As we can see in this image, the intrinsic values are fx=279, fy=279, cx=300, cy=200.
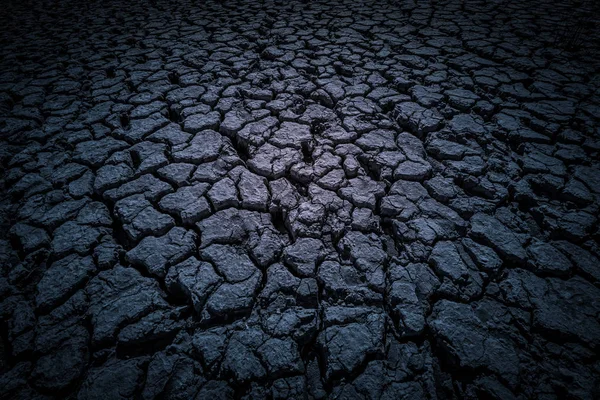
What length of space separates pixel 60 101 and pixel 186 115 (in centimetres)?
108

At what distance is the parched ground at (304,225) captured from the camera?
0.93 m

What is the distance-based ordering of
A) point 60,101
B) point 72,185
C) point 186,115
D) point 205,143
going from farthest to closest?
point 60,101 < point 186,115 < point 205,143 < point 72,185

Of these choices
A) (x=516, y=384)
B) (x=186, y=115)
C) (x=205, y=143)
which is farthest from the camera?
(x=186, y=115)

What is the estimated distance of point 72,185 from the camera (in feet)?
5.04

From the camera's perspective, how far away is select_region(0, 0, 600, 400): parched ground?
0.93 meters

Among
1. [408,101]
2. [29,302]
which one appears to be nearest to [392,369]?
[29,302]

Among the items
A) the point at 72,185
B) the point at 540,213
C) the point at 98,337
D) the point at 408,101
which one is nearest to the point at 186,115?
the point at 72,185

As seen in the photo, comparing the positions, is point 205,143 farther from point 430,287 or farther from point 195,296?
point 430,287

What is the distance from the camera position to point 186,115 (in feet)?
6.46

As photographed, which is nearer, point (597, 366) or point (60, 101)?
point (597, 366)

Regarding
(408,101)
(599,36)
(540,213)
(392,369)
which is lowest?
(392,369)

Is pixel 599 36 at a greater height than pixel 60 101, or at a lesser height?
greater

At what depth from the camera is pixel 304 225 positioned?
134 cm

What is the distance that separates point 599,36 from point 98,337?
480 cm
